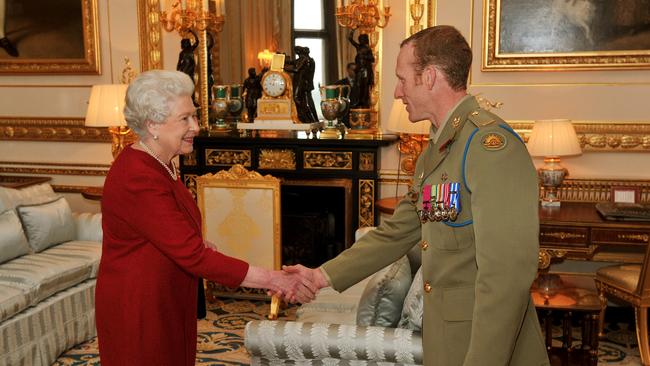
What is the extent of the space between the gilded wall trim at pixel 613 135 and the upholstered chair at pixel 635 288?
891mm

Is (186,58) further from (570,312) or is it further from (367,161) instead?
(570,312)

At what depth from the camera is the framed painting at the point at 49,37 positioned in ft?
19.9

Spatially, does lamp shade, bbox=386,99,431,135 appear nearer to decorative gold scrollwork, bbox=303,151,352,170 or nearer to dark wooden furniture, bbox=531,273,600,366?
decorative gold scrollwork, bbox=303,151,352,170

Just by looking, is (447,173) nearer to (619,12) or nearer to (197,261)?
(197,261)

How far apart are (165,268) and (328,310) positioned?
1705mm

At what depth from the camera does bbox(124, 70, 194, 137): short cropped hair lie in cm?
239

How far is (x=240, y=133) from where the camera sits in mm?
5488

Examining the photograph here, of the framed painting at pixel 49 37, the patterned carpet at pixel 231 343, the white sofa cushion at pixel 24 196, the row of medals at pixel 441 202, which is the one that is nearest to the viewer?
the row of medals at pixel 441 202

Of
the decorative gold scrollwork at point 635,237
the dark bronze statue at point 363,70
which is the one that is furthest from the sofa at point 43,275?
the decorative gold scrollwork at point 635,237

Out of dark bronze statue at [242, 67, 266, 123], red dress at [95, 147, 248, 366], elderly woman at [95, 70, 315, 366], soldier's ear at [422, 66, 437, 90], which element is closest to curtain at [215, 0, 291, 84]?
dark bronze statue at [242, 67, 266, 123]

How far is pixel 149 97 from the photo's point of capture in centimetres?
238

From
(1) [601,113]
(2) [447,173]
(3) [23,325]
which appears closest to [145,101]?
(2) [447,173]

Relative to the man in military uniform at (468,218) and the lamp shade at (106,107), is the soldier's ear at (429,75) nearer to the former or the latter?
the man in military uniform at (468,218)

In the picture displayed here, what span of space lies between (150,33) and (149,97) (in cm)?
375
